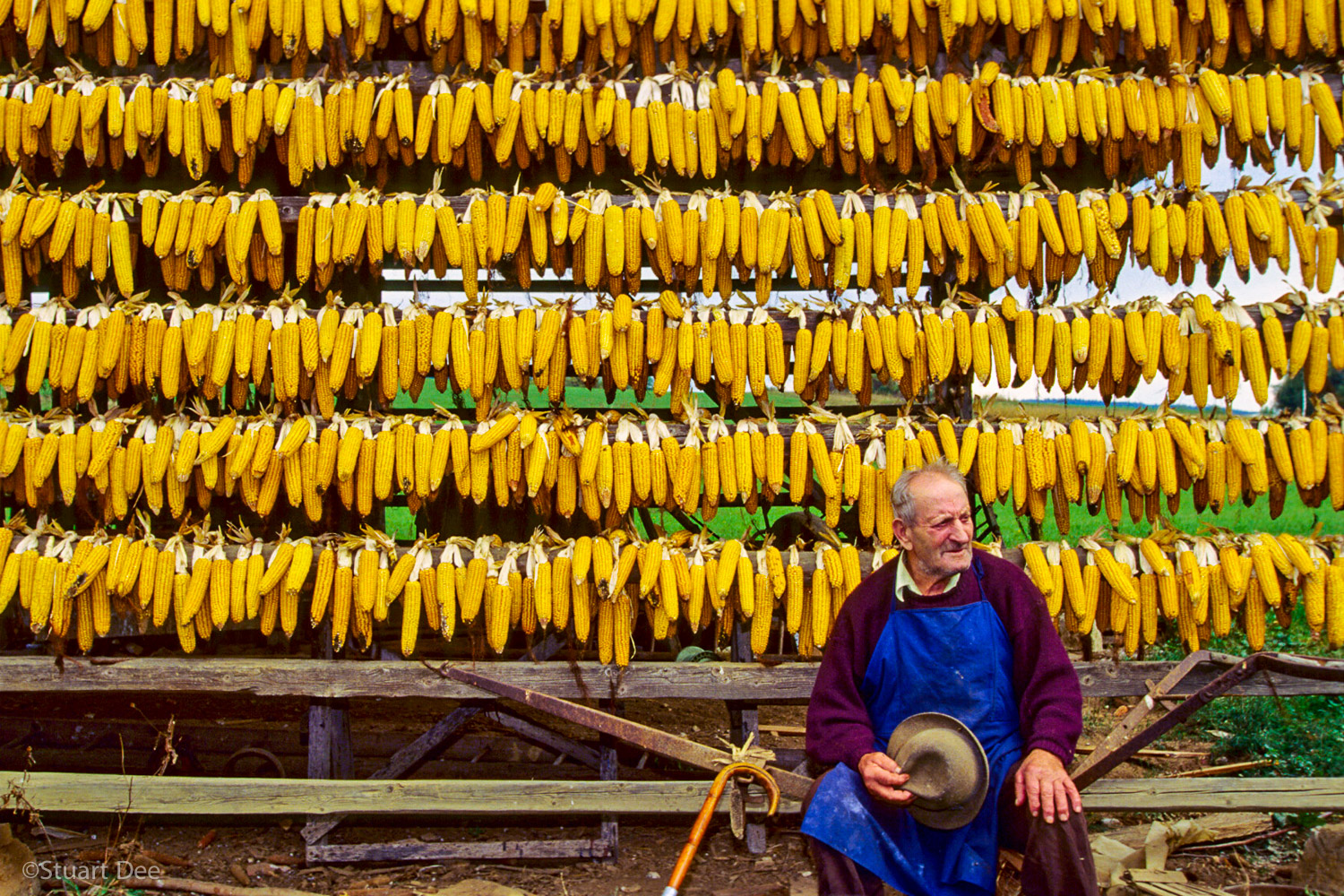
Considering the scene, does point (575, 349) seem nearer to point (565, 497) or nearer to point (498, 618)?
point (565, 497)

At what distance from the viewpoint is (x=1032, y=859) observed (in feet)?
10.8

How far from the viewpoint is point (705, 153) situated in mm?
5590

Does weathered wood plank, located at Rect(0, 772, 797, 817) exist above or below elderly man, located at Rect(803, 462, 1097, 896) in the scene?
below

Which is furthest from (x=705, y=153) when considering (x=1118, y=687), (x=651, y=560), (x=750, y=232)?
(x=1118, y=687)

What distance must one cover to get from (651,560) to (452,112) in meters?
2.99

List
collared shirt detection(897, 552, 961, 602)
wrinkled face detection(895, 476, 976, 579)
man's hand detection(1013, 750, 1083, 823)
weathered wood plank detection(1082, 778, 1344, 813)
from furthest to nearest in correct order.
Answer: weathered wood plank detection(1082, 778, 1344, 813), collared shirt detection(897, 552, 961, 602), wrinkled face detection(895, 476, 976, 579), man's hand detection(1013, 750, 1083, 823)

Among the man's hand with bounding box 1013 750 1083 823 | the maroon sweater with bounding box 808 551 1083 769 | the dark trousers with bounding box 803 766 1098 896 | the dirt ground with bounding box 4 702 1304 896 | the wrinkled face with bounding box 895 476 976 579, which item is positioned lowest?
the dirt ground with bounding box 4 702 1304 896

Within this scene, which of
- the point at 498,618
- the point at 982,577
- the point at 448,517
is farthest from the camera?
the point at 448,517

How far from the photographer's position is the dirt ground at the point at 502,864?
532 cm

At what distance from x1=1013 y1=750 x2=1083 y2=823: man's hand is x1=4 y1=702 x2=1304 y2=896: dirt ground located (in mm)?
2175

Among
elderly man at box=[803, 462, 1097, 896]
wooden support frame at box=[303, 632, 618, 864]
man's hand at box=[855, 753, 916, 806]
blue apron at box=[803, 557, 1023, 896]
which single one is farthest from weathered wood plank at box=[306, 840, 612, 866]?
man's hand at box=[855, 753, 916, 806]

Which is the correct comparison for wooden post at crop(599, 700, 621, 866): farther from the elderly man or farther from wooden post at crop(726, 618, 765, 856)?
the elderly man

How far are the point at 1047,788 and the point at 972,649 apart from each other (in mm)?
618

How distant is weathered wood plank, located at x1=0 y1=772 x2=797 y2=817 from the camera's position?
521 cm
